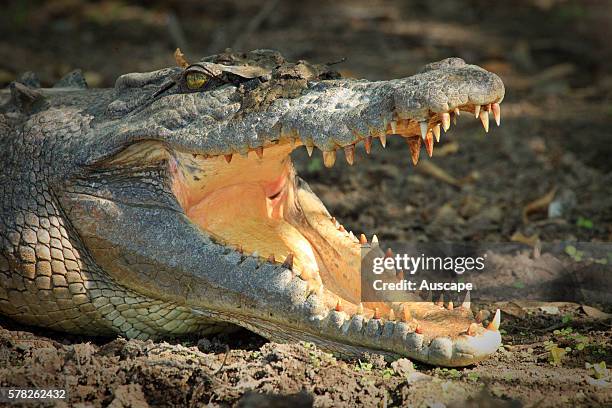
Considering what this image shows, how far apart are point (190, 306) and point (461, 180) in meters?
3.19

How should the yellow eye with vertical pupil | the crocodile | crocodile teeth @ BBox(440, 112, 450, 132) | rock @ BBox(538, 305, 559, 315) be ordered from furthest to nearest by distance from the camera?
rock @ BBox(538, 305, 559, 315), the yellow eye with vertical pupil, the crocodile, crocodile teeth @ BBox(440, 112, 450, 132)

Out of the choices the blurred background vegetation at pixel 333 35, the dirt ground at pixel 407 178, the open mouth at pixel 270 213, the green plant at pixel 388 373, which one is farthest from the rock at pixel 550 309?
the blurred background vegetation at pixel 333 35

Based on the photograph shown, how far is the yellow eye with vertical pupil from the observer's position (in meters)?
3.81

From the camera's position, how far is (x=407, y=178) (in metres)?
6.27

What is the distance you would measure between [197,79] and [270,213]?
881mm

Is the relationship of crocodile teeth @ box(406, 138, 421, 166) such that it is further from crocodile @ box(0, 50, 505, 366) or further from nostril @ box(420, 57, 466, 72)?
nostril @ box(420, 57, 466, 72)

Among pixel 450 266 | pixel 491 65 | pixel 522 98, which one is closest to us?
pixel 450 266

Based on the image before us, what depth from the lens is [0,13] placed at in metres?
9.59

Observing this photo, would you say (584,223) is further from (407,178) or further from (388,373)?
(388,373)

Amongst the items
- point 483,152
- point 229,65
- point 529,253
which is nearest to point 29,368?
point 229,65

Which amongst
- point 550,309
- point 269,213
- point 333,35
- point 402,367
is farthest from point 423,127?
point 333,35

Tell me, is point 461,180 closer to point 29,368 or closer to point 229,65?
point 229,65

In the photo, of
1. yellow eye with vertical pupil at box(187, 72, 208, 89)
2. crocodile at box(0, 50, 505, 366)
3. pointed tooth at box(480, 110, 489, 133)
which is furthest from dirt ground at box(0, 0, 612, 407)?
yellow eye with vertical pupil at box(187, 72, 208, 89)

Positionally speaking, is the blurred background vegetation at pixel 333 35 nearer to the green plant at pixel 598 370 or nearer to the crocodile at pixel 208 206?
the crocodile at pixel 208 206
